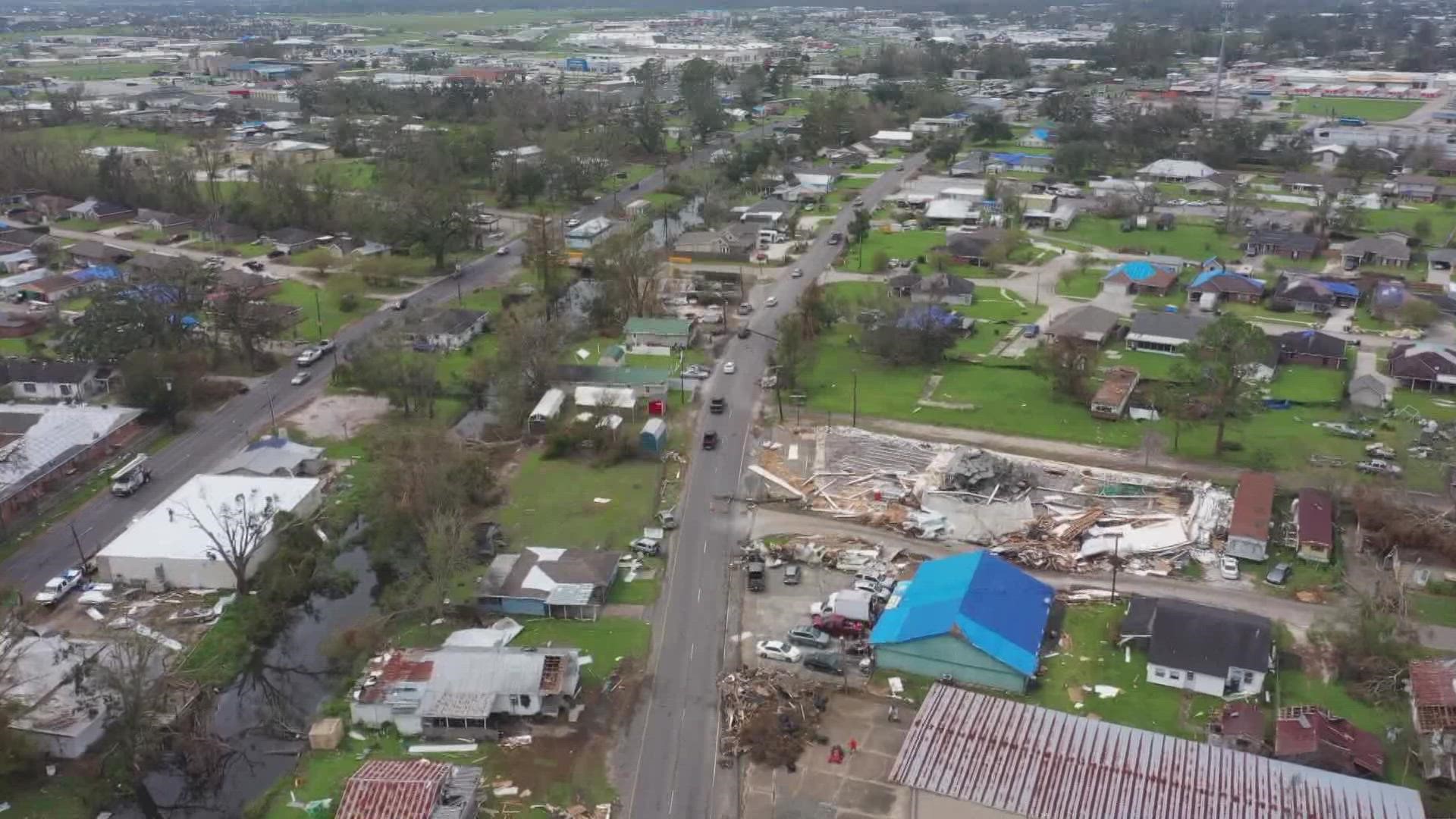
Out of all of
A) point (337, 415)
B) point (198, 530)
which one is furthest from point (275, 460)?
point (337, 415)

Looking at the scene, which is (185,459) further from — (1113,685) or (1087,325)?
(1087,325)

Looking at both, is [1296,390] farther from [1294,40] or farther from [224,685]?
[1294,40]

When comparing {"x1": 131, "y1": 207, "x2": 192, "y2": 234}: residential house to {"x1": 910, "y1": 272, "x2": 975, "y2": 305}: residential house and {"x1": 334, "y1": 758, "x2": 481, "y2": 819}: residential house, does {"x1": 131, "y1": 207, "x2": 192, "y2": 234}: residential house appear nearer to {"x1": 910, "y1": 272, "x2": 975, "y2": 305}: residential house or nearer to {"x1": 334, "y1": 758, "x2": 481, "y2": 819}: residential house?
{"x1": 910, "y1": 272, "x2": 975, "y2": 305}: residential house

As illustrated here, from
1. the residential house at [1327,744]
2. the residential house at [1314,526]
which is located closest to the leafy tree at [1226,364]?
the residential house at [1314,526]

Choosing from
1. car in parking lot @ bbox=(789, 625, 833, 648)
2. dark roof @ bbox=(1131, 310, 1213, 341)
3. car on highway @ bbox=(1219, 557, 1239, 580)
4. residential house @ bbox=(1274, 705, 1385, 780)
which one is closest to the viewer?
residential house @ bbox=(1274, 705, 1385, 780)

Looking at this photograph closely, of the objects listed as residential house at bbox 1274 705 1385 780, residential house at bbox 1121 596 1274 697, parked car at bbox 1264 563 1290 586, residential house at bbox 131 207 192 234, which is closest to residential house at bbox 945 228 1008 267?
parked car at bbox 1264 563 1290 586

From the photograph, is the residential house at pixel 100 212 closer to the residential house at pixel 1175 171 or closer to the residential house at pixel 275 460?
the residential house at pixel 275 460

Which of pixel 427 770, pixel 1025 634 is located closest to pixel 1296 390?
pixel 1025 634
